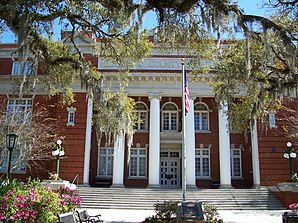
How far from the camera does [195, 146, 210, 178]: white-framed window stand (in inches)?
1121

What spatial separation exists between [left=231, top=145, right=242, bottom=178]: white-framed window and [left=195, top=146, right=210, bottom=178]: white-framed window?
6.69 feet

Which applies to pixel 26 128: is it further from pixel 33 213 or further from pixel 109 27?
pixel 33 213

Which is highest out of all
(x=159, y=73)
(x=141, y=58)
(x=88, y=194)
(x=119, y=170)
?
(x=159, y=73)

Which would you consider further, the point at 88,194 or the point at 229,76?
the point at 88,194

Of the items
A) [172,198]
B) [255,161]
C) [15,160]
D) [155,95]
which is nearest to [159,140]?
[155,95]

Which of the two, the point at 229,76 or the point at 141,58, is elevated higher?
the point at 141,58

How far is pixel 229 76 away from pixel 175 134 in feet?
52.4

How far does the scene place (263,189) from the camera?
79.7 ft

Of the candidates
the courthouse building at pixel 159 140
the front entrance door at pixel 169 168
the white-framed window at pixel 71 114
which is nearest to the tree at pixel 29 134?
the courthouse building at pixel 159 140

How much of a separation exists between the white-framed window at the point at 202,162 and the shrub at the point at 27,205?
1964cm

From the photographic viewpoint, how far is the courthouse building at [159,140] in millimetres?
25703

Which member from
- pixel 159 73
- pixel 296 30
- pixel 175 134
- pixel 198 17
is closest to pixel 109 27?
pixel 198 17

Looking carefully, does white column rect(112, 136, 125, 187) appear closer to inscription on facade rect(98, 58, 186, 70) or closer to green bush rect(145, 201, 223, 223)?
inscription on facade rect(98, 58, 186, 70)

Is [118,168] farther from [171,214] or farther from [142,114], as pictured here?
[171,214]
